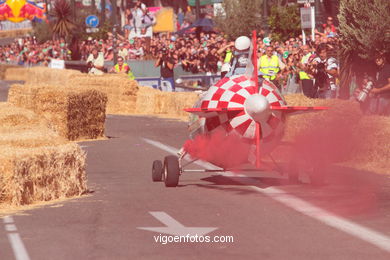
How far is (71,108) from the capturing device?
25000 mm

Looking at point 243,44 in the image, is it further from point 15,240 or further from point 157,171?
point 15,240

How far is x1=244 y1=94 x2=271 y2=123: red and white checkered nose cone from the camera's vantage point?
14.5 meters

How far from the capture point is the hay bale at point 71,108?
2488 cm

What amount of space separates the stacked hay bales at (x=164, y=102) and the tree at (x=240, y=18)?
67.7 ft

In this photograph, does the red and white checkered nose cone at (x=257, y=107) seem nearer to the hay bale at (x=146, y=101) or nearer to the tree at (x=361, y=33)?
the tree at (x=361, y=33)

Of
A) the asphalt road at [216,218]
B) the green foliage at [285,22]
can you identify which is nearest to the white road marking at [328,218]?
the asphalt road at [216,218]

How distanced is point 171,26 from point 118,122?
47.2m

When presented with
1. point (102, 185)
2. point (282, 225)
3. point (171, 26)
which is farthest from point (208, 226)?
point (171, 26)

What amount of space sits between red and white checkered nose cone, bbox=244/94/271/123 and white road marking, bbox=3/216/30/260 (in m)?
3.67

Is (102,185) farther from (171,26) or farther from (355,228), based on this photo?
(171,26)

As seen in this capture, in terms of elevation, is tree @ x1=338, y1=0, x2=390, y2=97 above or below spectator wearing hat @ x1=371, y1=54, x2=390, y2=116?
above

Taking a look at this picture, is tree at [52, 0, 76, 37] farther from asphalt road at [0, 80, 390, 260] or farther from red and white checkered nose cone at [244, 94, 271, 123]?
red and white checkered nose cone at [244, 94, 271, 123]

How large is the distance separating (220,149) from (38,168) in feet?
8.98

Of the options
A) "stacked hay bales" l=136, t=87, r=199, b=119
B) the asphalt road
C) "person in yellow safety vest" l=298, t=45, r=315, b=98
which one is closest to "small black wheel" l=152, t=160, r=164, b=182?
the asphalt road
